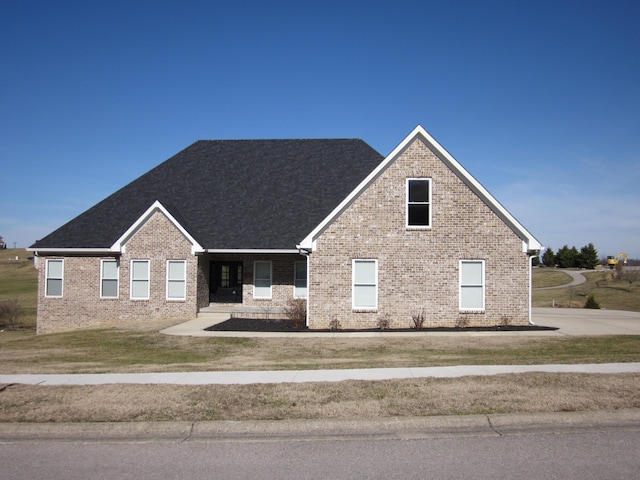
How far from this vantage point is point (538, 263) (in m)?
92.2

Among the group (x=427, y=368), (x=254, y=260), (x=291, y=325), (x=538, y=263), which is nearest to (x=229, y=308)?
(x=254, y=260)

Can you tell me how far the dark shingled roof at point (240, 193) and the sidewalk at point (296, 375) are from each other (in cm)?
1190

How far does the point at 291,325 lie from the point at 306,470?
1320cm

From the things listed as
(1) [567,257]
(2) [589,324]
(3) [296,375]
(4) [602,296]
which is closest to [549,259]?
(1) [567,257]

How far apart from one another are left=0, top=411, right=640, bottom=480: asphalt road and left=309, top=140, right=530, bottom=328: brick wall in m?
11.4

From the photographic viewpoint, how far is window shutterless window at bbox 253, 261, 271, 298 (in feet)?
76.5

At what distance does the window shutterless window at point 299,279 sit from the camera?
23.1 metres

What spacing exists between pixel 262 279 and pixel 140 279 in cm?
502

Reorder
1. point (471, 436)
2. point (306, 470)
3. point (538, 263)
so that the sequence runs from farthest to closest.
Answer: point (538, 263) < point (471, 436) < point (306, 470)

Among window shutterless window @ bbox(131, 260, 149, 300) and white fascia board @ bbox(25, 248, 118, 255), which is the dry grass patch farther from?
white fascia board @ bbox(25, 248, 118, 255)

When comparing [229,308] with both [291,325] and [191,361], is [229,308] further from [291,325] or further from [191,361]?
[191,361]

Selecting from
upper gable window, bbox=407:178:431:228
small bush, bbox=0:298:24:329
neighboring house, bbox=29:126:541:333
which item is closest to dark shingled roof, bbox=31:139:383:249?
neighboring house, bbox=29:126:541:333

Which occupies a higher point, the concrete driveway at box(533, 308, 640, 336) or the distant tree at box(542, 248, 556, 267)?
the distant tree at box(542, 248, 556, 267)

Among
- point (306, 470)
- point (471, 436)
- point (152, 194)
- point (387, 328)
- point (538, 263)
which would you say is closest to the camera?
point (306, 470)
